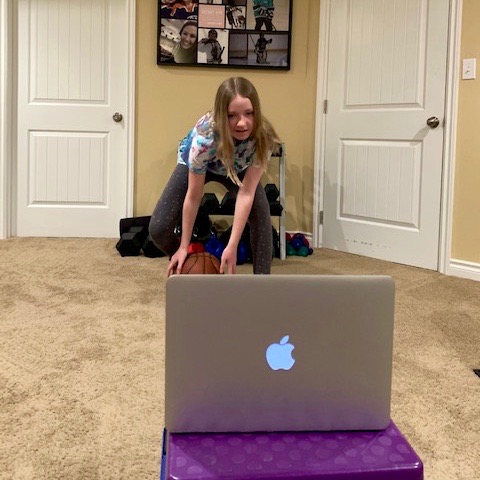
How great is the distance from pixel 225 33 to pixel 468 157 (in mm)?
1876

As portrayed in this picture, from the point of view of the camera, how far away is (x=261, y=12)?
4445 mm

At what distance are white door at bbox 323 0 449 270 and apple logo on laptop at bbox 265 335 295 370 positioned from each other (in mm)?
2885

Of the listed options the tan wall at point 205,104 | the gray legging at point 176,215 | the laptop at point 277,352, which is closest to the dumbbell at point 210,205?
the tan wall at point 205,104

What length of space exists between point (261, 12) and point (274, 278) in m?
3.72

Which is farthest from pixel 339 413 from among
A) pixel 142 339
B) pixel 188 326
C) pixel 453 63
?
pixel 453 63

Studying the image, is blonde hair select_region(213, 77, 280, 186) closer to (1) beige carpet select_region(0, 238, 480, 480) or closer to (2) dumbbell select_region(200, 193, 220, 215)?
(1) beige carpet select_region(0, 238, 480, 480)

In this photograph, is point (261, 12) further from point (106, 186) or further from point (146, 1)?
point (106, 186)

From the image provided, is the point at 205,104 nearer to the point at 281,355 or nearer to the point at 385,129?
the point at 385,129

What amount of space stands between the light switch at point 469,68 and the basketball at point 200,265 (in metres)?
2.07

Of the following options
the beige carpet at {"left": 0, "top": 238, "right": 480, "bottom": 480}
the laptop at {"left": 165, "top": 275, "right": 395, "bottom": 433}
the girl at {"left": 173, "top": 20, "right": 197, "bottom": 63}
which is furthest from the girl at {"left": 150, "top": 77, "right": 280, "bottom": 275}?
the girl at {"left": 173, "top": 20, "right": 197, "bottom": 63}

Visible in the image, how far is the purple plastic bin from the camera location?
102cm

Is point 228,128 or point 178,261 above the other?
point 228,128

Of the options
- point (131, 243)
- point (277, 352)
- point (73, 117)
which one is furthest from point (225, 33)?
point (277, 352)

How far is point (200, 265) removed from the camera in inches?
91.3
